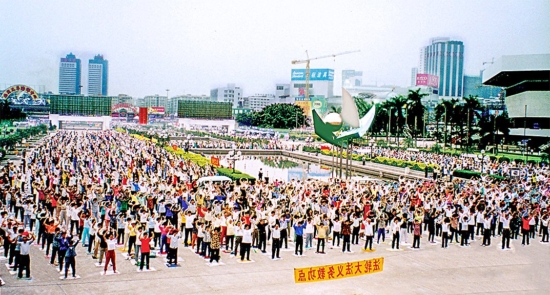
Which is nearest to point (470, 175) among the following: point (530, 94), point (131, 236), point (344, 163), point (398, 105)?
point (344, 163)

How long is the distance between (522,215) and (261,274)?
640 centimetres

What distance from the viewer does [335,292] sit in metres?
7.71

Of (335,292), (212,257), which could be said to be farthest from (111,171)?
(335,292)

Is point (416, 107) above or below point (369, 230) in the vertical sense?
above

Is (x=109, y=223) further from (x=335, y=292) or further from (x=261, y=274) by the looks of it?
(x=335, y=292)

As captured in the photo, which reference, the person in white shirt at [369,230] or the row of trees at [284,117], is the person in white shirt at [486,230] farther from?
the row of trees at [284,117]

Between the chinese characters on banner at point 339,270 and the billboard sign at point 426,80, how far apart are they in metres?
78.6

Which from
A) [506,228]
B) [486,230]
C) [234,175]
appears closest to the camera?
[506,228]

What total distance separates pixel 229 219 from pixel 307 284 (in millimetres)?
2145

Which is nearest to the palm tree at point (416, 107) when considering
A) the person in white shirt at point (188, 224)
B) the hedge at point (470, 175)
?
the hedge at point (470, 175)

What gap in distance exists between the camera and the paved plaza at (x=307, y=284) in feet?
24.0

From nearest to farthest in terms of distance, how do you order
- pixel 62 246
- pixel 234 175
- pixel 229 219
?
pixel 62 246, pixel 229 219, pixel 234 175

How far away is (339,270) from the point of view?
8.52 m

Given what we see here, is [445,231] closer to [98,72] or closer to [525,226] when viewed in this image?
[525,226]
